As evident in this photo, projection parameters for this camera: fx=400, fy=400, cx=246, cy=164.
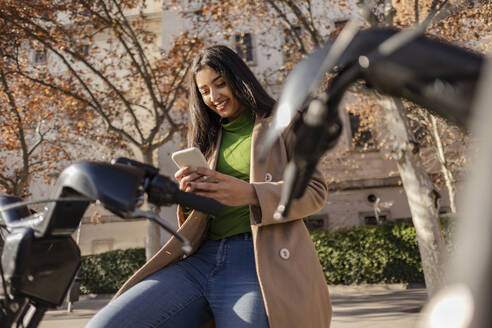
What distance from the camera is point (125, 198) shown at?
2.86ft

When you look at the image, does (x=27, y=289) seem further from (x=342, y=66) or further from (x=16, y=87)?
(x=16, y=87)

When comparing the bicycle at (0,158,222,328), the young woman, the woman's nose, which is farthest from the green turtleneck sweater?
the bicycle at (0,158,222,328)

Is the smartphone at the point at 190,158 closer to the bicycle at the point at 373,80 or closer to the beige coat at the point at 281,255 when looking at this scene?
the beige coat at the point at 281,255

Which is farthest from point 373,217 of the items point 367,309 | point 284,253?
point 284,253

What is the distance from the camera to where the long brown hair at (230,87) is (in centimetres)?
204

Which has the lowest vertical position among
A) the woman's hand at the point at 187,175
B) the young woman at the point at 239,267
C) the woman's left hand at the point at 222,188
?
the young woman at the point at 239,267

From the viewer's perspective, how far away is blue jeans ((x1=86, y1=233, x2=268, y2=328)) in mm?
1392

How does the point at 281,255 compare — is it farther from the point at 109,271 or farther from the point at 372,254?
the point at 109,271

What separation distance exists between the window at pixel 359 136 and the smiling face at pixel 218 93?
48.1 feet

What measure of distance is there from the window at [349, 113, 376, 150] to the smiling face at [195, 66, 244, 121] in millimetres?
14650

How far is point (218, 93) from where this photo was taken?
2070mm

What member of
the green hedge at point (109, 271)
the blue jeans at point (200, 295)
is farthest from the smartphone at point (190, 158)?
the green hedge at point (109, 271)

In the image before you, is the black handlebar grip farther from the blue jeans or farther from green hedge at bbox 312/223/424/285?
green hedge at bbox 312/223/424/285

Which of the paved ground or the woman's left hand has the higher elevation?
the woman's left hand
